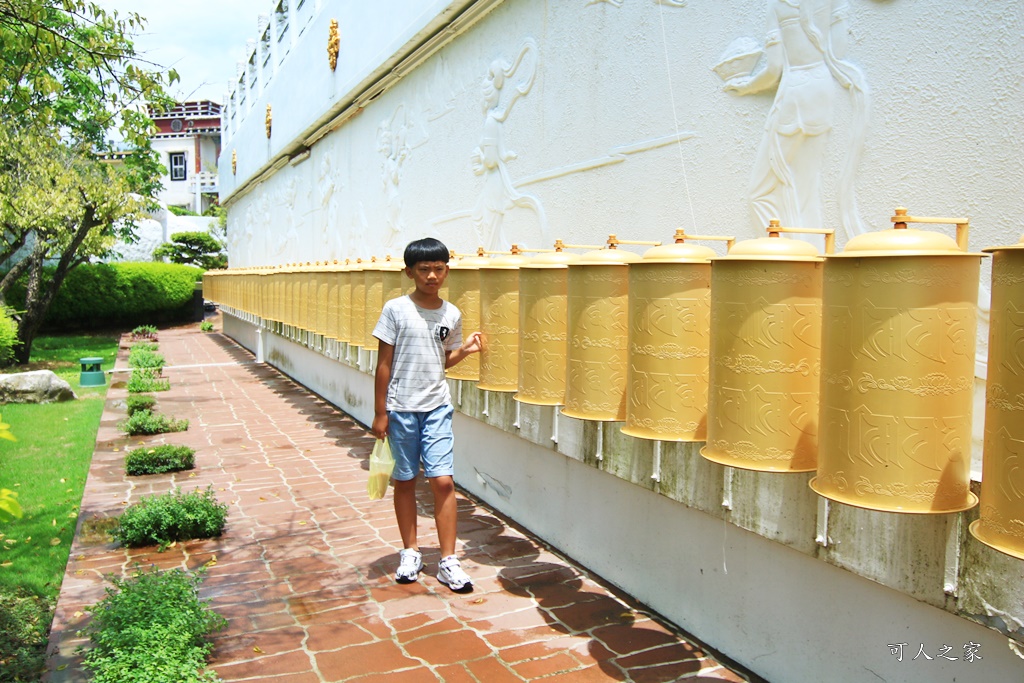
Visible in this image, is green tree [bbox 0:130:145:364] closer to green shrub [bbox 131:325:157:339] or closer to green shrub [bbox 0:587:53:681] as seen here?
green shrub [bbox 131:325:157:339]

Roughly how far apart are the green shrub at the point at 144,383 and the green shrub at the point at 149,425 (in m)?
2.21

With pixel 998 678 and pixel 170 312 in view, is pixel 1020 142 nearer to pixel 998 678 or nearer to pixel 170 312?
pixel 998 678

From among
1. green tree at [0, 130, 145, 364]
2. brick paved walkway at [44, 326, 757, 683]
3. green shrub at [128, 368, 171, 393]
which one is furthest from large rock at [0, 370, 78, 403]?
brick paved walkway at [44, 326, 757, 683]

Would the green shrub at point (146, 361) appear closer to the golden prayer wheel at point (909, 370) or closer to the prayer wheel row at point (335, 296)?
the prayer wheel row at point (335, 296)

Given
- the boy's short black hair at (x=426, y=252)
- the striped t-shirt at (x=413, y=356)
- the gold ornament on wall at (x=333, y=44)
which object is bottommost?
the striped t-shirt at (x=413, y=356)

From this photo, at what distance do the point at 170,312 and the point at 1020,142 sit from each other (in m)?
25.1

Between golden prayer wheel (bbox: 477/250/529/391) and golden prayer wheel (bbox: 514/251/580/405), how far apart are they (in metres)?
0.32

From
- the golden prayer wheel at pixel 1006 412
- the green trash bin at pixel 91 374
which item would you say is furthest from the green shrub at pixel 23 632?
the green trash bin at pixel 91 374

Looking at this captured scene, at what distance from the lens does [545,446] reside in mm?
4434

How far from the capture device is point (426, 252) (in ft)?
12.9

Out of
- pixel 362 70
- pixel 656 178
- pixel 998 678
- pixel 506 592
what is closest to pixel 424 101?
pixel 362 70

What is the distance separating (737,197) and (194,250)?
107 ft

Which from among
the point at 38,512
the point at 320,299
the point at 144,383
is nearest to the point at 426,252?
the point at 38,512

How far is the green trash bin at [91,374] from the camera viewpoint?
12.2 m
